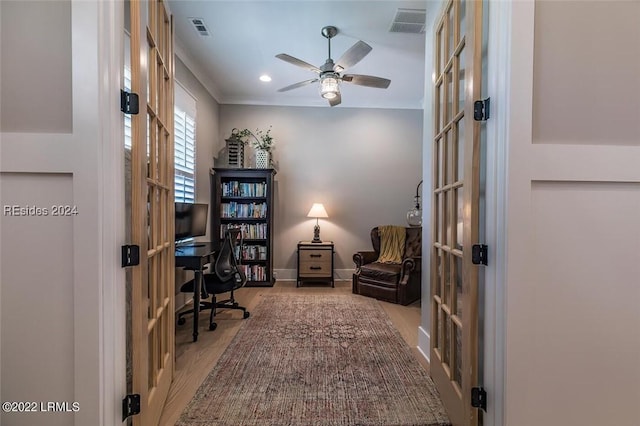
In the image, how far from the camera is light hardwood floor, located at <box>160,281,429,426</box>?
1.71 metres

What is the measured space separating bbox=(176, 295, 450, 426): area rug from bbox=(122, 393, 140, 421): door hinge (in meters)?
0.39

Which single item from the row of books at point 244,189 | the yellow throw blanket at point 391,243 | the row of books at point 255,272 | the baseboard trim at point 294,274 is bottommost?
the baseboard trim at point 294,274

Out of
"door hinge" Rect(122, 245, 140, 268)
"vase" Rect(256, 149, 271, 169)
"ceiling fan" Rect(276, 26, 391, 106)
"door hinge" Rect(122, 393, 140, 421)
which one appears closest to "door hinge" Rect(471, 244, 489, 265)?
"door hinge" Rect(122, 245, 140, 268)

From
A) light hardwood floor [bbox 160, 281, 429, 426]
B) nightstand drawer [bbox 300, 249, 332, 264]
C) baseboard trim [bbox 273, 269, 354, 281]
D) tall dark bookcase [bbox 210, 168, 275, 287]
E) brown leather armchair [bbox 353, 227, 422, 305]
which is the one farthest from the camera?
baseboard trim [bbox 273, 269, 354, 281]

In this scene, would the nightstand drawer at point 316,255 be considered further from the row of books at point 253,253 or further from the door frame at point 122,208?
the door frame at point 122,208

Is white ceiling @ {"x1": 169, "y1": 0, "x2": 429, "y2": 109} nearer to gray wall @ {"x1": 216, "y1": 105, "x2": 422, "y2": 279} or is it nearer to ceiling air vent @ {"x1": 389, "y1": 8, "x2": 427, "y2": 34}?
ceiling air vent @ {"x1": 389, "y1": 8, "x2": 427, "y2": 34}

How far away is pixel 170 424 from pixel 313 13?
316 centimetres

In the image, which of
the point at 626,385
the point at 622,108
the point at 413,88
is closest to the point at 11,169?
the point at 622,108

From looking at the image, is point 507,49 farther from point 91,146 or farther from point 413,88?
point 413,88

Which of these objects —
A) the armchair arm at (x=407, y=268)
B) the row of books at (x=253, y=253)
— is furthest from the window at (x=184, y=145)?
the armchair arm at (x=407, y=268)

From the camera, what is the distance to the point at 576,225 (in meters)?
1.17

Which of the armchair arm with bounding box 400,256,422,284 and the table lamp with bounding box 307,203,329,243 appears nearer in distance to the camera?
the armchair arm with bounding box 400,256,422,284

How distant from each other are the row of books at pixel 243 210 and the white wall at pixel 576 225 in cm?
359

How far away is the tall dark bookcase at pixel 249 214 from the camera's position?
168 inches
